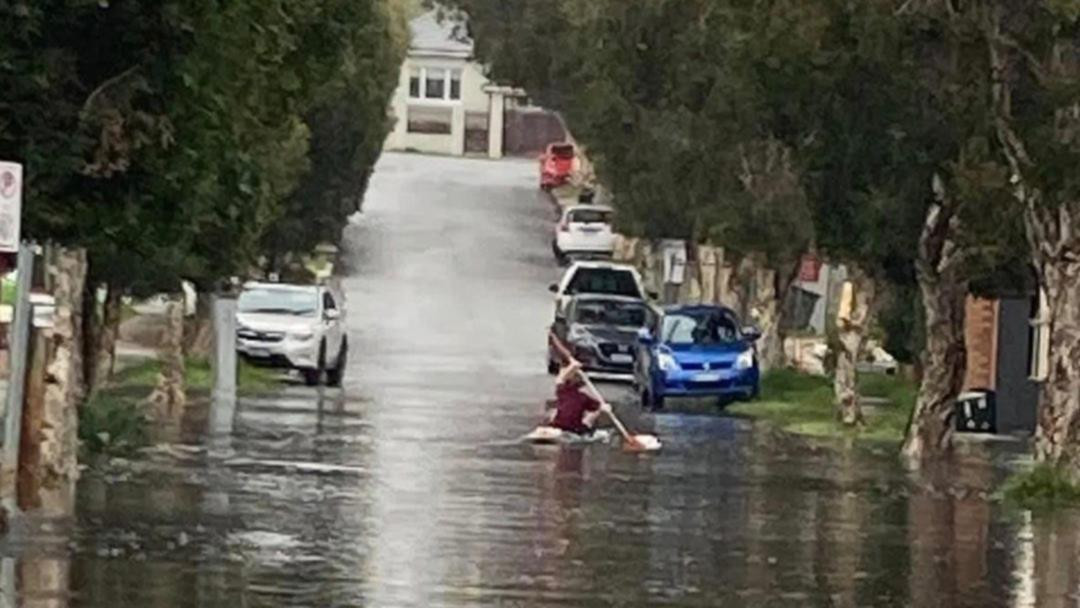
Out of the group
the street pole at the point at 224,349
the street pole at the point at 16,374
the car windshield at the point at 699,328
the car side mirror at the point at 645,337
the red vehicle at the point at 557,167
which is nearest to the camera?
the street pole at the point at 16,374

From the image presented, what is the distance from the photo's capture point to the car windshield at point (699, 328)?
4584 centimetres

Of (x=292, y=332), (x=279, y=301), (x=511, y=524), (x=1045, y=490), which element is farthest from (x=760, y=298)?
(x=511, y=524)

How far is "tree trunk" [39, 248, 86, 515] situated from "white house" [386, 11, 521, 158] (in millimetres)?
97207

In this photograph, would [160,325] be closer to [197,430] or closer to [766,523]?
[197,430]

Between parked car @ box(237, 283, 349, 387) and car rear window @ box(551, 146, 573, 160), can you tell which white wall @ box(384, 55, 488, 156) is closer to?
car rear window @ box(551, 146, 573, 160)

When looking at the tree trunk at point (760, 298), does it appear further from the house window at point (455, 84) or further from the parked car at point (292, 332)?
the house window at point (455, 84)

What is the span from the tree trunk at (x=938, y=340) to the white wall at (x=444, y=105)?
84.1m

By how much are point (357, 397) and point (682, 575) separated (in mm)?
24705

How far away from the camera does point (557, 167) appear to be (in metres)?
102

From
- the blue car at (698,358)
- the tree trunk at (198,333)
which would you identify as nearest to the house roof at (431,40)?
the tree trunk at (198,333)

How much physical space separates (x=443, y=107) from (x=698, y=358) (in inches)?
3031

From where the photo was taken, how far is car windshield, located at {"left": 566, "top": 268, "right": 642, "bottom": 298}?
57.2 metres

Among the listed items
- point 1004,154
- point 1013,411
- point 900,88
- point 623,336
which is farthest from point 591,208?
point 1004,154

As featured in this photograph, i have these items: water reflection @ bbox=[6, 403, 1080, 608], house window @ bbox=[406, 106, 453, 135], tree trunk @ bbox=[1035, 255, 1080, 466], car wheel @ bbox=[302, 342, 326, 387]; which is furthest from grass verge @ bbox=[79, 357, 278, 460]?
house window @ bbox=[406, 106, 453, 135]
